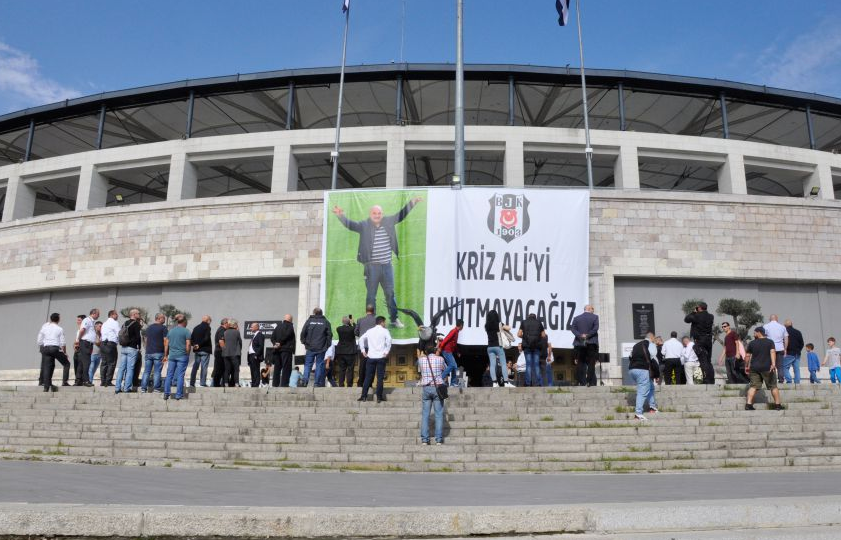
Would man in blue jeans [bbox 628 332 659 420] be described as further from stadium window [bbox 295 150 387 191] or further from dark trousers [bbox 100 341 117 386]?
stadium window [bbox 295 150 387 191]

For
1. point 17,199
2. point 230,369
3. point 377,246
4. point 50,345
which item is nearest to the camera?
point 50,345

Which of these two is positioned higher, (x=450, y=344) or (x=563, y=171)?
(x=563, y=171)

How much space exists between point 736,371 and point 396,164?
13704 mm

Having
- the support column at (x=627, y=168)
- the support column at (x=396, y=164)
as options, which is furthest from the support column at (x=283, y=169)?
the support column at (x=627, y=168)

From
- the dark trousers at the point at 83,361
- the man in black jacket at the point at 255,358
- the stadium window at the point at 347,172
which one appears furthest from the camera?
the stadium window at the point at 347,172

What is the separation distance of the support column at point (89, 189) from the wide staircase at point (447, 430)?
14.2 m

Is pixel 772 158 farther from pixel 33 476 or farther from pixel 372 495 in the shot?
pixel 33 476

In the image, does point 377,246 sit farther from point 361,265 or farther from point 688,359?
point 688,359

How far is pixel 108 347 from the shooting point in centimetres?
1405

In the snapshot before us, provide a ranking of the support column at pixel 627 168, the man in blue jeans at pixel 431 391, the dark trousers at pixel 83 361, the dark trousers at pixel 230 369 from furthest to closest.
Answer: the support column at pixel 627 168 → the dark trousers at pixel 83 361 → the dark trousers at pixel 230 369 → the man in blue jeans at pixel 431 391

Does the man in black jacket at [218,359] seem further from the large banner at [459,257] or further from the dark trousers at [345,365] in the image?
the large banner at [459,257]

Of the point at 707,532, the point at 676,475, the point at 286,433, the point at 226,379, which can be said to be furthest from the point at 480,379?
the point at 707,532

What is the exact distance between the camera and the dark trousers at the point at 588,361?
1336 cm

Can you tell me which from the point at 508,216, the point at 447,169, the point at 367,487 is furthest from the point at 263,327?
the point at 447,169
